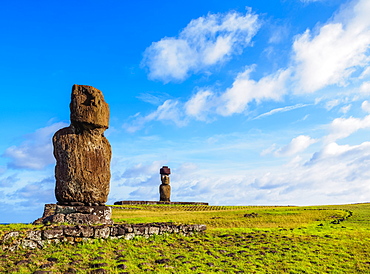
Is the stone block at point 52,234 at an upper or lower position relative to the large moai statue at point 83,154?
lower

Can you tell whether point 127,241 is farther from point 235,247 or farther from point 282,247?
point 282,247

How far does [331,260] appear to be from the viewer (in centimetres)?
1270

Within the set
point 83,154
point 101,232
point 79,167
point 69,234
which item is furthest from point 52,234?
point 83,154

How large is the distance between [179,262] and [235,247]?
12.6 feet

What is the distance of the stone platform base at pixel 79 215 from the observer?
14172 mm

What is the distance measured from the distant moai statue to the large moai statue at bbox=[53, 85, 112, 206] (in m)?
33.9

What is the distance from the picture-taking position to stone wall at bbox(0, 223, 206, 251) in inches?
423

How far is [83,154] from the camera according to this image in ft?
48.7

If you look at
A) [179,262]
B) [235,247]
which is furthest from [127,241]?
[235,247]

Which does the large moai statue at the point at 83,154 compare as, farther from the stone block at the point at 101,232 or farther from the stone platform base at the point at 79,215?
the stone block at the point at 101,232

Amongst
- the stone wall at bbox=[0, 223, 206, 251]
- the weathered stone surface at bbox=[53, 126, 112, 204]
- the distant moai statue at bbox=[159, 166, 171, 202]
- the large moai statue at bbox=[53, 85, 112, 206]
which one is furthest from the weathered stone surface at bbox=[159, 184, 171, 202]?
the stone wall at bbox=[0, 223, 206, 251]

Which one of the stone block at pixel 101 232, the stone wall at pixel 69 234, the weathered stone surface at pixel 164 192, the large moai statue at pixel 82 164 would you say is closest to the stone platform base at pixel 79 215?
the large moai statue at pixel 82 164

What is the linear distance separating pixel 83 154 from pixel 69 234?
4.27m

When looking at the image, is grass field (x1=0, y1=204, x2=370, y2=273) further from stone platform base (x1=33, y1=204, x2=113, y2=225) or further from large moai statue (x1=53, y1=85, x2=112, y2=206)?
large moai statue (x1=53, y1=85, x2=112, y2=206)
